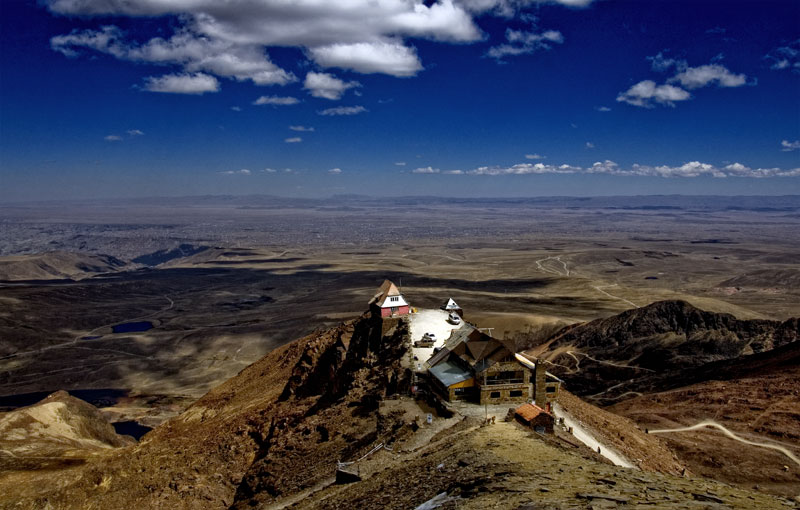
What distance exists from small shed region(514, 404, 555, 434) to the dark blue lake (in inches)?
4347

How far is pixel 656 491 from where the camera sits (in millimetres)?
16125

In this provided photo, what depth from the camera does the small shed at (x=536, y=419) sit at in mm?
27953

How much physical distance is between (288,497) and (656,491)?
18391mm

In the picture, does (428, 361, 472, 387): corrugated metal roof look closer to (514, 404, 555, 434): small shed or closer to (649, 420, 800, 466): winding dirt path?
(514, 404, 555, 434): small shed

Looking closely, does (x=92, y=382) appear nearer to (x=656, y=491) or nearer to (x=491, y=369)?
(x=491, y=369)

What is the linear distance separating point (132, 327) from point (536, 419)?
385 ft

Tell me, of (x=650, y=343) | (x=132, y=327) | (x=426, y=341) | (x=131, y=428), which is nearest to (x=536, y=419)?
(x=426, y=341)

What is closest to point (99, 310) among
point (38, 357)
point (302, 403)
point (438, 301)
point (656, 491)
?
point (38, 357)

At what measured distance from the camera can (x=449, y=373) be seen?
108 ft

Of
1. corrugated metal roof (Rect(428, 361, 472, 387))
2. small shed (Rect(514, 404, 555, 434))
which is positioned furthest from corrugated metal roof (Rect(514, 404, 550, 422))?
corrugated metal roof (Rect(428, 361, 472, 387))

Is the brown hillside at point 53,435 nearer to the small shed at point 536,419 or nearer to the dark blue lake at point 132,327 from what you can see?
the small shed at point 536,419

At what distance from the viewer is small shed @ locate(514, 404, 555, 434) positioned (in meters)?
28.0

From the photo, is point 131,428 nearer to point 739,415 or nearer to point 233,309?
point 739,415

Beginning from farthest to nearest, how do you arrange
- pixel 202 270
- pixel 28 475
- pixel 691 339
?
pixel 202 270, pixel 691 339, pixel 28 475
